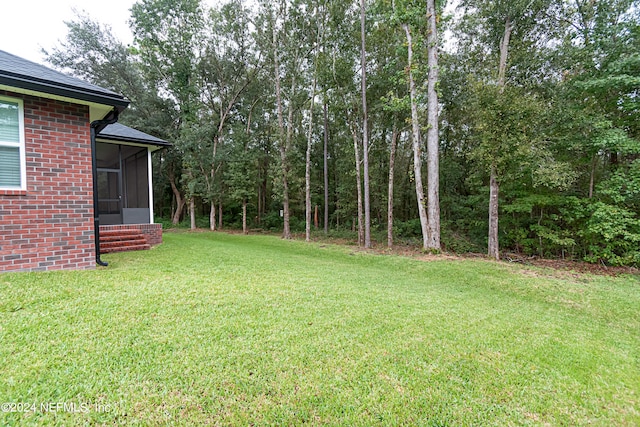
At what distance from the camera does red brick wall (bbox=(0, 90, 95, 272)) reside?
3.63 metres

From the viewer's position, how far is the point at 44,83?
11.7 ft

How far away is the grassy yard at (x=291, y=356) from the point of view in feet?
5.20

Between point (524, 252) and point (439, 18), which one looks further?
point (524, 252)

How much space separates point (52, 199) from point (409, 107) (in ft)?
33.7

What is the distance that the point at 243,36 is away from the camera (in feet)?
51.2

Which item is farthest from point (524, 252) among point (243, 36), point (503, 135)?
point (243, 36)

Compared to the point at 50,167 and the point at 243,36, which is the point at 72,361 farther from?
the point at 243,36

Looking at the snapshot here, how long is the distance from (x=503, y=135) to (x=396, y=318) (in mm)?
8283

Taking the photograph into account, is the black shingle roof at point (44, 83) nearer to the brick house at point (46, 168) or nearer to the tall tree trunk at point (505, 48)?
the brick house at point (46, 168)

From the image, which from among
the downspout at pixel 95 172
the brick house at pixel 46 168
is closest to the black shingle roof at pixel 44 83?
the brick house at pixel 46 168

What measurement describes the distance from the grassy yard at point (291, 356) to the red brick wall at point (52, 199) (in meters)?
0.50

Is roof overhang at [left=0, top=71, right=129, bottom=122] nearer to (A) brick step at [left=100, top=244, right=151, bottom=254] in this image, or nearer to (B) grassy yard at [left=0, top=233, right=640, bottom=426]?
(B) grassy yard at [left=0, top=233, right=640, bottom=426]

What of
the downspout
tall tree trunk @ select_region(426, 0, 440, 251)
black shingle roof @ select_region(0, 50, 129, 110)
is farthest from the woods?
black shingle roof @ select_region(0, 50, 129, 110)

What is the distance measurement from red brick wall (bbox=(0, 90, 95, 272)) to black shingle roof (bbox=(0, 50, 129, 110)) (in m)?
0.36
